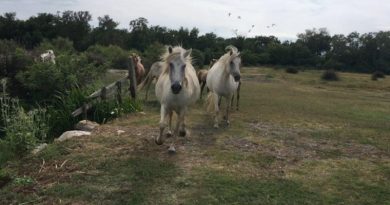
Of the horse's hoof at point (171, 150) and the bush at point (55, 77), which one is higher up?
the bush at point (55, 77)

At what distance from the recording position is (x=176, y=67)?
6930 millimetres

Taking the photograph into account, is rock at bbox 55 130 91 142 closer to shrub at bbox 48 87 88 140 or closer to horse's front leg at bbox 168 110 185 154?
shrub at bbox 48 87 88 140

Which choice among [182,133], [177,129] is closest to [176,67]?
[177,129]

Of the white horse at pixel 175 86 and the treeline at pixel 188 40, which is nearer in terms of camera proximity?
the white horse at pixel 175 86

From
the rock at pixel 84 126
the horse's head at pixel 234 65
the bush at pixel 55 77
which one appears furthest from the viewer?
the bush at pixel 55 77

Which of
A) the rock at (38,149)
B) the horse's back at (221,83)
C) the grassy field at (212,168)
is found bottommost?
the rock at (38,149)

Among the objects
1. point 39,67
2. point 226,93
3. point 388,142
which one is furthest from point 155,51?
point 388,142

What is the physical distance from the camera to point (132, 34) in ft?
206

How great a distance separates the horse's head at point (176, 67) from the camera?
267 inches

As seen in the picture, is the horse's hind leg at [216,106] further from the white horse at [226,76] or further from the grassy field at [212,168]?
the grassy field at [212,168]

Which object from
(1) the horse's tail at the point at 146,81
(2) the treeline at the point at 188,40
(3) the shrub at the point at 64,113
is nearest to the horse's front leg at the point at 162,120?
(3) the shrub at the point at 64,113

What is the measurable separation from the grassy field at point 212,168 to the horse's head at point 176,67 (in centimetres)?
117

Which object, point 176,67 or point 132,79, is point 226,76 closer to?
point 132,79

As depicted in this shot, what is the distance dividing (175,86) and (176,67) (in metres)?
0.34
